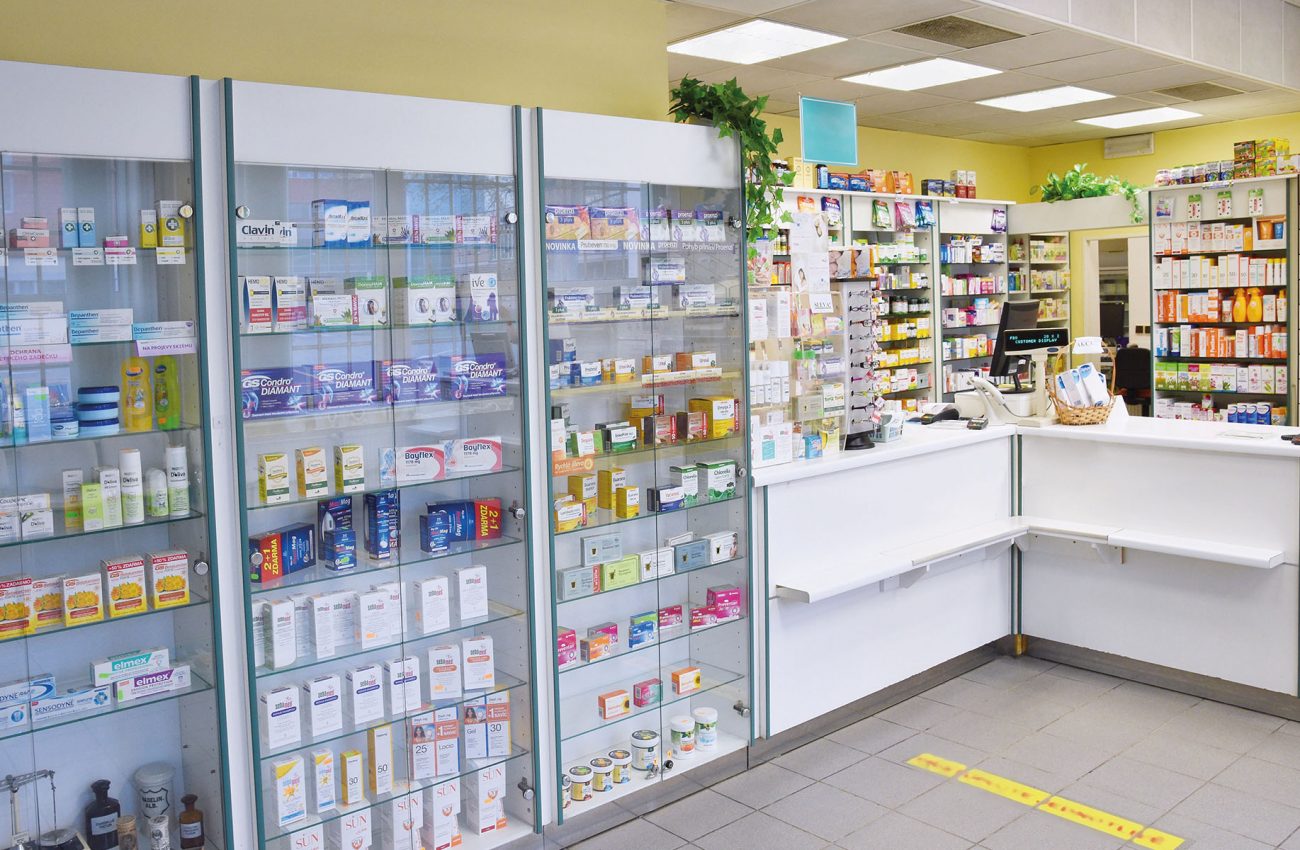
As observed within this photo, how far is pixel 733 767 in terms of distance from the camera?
4.34 m

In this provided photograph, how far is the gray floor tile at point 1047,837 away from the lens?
3668 millimetres

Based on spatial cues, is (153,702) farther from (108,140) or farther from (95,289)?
(108,140)

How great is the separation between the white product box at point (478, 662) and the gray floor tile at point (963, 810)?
5.33 feet

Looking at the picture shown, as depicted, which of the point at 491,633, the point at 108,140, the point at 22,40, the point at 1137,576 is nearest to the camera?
the point at 108,140

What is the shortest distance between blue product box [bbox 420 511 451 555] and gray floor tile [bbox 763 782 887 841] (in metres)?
1.61

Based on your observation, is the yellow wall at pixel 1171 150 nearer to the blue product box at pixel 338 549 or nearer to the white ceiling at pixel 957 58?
the white ceiling at pixel 957 58

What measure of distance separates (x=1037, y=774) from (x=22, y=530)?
3.67m

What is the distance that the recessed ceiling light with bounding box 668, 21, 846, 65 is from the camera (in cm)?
688

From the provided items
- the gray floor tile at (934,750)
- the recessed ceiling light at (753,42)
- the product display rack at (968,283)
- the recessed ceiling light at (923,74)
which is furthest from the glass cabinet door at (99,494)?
the product display rack at (968,283)

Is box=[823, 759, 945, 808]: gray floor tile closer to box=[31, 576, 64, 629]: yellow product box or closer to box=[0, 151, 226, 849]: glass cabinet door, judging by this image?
box=[0, 151, 226, 849]: glass cabinet door

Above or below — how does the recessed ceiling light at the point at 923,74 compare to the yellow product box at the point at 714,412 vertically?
above

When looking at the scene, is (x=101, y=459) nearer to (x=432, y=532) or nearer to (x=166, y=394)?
(x=166, y=394)

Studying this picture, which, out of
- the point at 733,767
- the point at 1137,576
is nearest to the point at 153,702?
the point at 733,767

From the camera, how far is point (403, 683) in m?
3.46
